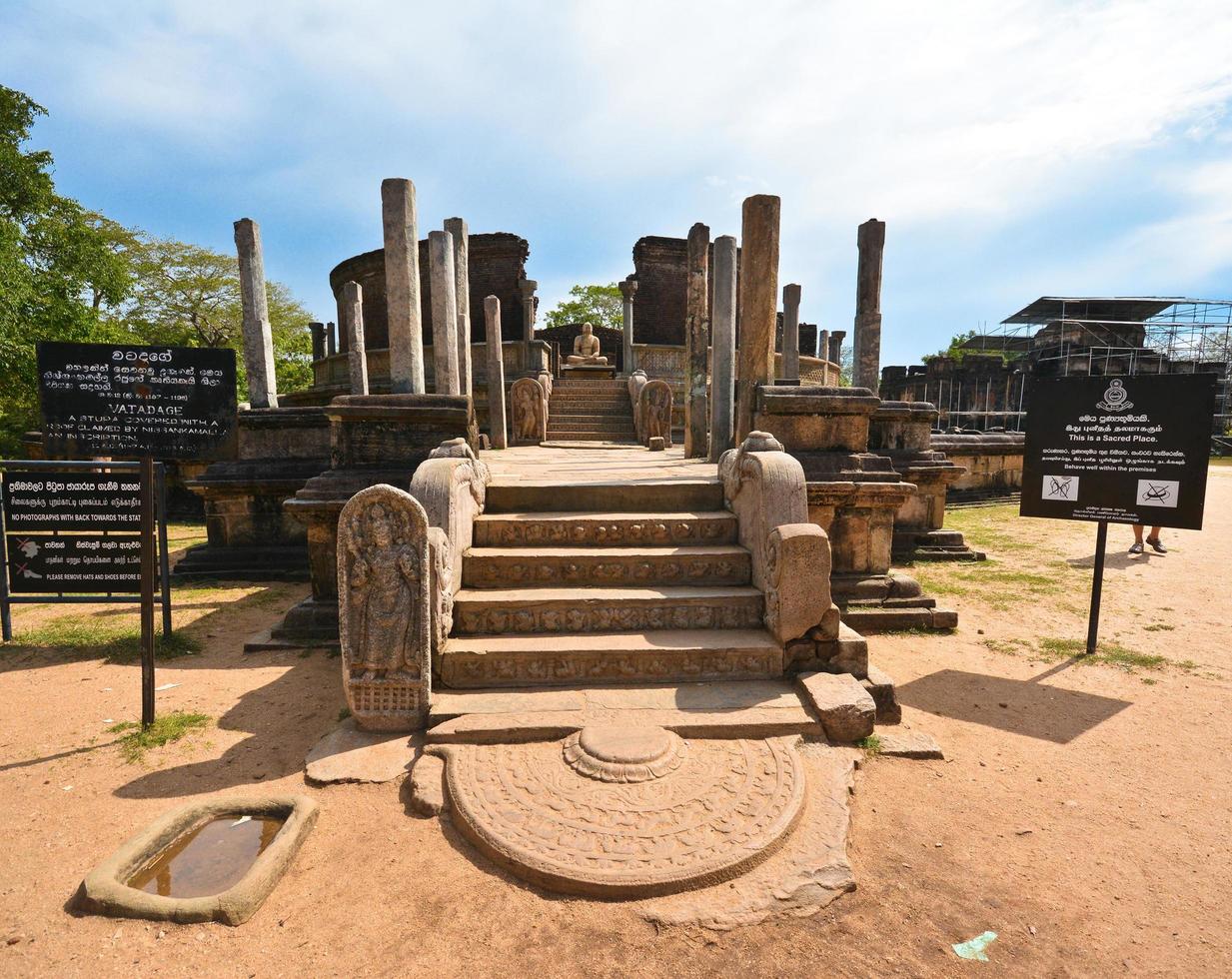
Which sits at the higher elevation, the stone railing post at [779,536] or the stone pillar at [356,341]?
the stone pillar at [356,341]

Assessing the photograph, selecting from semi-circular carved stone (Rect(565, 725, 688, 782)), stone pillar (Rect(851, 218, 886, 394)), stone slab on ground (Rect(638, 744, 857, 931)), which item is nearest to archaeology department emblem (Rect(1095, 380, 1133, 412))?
stone slab on ground (Rect(638, 744, 857, 931))

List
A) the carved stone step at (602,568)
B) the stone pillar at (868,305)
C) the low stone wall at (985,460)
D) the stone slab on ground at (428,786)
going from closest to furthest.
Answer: the stone slab on ground at (428,786) < the carved stone step at (602,568) < the stone pillar at (868,305) < the low stone wall at (985,460)

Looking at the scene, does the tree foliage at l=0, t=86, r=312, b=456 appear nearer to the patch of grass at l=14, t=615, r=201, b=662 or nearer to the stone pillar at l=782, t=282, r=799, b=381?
the patch of grass at l=14, t=615, r=201, b=662

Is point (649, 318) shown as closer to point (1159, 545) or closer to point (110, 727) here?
point (1159, 545)

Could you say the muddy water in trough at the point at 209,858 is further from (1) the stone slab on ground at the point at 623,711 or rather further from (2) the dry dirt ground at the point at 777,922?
(1) the stone slab on ground at the point at 623,711

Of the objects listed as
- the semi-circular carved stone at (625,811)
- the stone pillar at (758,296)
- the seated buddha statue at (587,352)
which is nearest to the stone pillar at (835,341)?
the seated buddha statue at (587,352)

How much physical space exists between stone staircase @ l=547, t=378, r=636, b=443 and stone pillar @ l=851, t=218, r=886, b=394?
18.7 feet

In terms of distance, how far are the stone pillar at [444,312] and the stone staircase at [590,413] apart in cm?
528

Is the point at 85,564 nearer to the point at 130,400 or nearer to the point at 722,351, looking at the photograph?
the point at 130,400

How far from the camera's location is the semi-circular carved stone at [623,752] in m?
2.76

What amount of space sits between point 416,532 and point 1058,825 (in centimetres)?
332

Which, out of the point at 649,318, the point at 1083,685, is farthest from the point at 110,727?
the point at 649,318

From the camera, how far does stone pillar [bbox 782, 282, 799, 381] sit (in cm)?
1294

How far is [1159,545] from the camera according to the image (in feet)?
26.9
